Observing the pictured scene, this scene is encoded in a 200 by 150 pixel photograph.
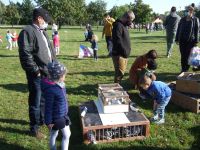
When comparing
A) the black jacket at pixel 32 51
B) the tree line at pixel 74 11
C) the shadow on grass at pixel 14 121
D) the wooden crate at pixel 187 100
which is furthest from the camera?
the tree line at pixel 74 11

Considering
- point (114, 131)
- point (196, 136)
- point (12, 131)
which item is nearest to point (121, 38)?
point (114, 131)

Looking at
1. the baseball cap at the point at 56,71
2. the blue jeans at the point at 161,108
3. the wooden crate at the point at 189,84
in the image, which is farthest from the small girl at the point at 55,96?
the wooden crate at the point at 189,84

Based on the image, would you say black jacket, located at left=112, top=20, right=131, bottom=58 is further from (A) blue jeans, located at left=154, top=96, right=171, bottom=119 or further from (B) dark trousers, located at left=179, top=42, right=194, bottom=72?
(B) dark trousers, located at left=179, top=42, right=194, bottom=72

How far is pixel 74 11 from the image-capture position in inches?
2968

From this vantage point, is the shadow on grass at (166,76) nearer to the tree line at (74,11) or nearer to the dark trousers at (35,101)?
the dark trousers at (35,101)

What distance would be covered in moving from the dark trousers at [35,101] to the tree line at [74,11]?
44617mm

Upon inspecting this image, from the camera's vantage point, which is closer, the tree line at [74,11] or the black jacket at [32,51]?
the black jacket at [32,51]

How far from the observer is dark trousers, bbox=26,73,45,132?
5.96 m

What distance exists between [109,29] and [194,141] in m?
10.4

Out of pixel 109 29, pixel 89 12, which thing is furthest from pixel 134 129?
pixel 89 12

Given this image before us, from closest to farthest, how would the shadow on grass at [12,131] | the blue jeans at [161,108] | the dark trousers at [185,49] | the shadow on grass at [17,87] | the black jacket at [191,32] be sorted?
1. the shadow on grass at [12,131]
2. the blue jeans at [161,108]
3. the shadow on grass at [17,87]
4. the black jacket at [191,32]
5. the dark trousers at [185,49]

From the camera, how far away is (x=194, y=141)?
5961 mm

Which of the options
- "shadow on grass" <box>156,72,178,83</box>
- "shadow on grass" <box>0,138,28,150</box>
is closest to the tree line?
"shadow on grass" <box>156,72,178,83</box>

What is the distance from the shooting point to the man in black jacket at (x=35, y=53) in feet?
18.3
